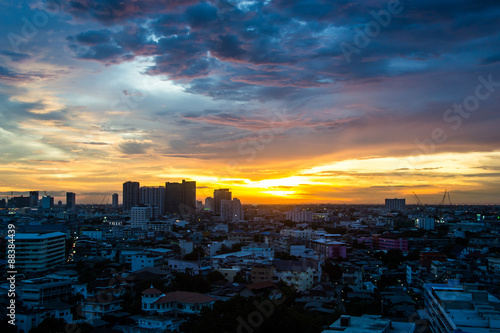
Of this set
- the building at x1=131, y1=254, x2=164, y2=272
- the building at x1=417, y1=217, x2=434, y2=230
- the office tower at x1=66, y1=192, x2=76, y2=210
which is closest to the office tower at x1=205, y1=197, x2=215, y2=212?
the office tower at x1=66, y1=192, x2=76, y2=210

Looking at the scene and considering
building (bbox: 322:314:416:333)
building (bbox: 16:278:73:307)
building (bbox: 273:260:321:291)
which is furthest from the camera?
building (bbox: 273:260:321:291)

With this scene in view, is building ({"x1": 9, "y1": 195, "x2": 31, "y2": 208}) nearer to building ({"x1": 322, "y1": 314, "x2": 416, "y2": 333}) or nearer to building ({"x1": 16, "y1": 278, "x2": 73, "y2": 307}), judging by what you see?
building ({"x1": 16, "y1": 278, "x2": 73, "y2": 307})

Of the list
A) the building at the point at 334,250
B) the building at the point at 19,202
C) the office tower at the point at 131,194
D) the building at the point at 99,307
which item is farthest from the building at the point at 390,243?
the building at the point at 19,202

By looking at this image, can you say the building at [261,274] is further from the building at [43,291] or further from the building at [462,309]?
the building at [43,291]

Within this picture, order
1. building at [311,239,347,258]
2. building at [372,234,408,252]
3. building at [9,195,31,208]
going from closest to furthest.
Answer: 1. building at [311,239,347,258]
2. building at [372,234,408,252]
3. building at [9,195,31,208]

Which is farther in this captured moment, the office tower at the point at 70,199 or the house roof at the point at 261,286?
the office tower at the point at 70,199

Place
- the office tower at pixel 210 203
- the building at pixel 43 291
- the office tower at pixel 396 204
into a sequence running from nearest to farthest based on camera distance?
the building at pixel 43 291 → the office tower at pixel 210 203 → the office tower at pixel 396 204
